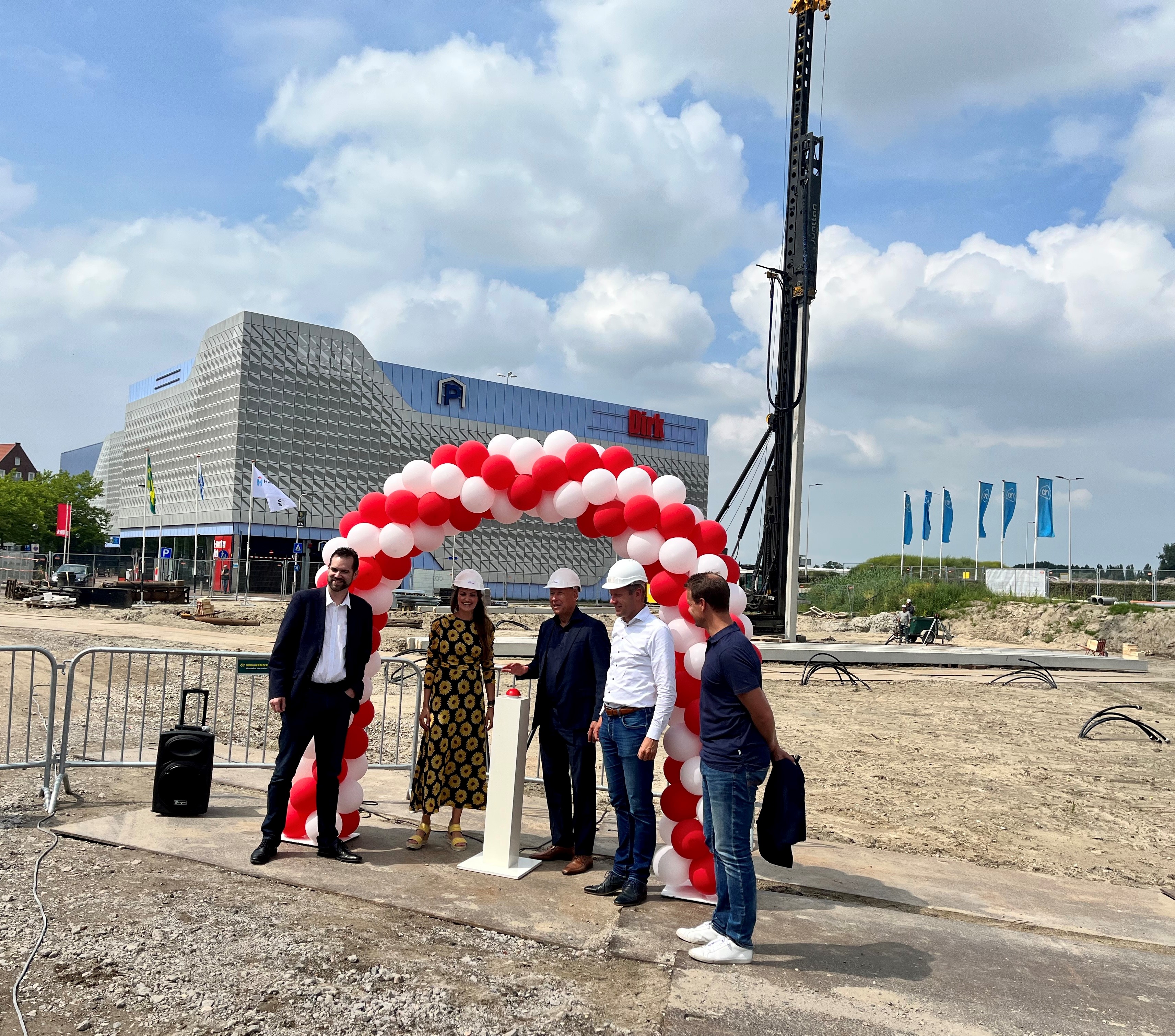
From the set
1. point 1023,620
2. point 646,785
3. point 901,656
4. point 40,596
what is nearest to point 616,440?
point 1023,620

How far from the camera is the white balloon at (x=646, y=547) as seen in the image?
6.11 meters

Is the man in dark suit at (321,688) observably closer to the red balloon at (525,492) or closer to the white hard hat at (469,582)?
the white hard hat at (469,582)

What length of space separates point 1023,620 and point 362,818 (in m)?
40.4

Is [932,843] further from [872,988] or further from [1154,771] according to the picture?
[1154,771]

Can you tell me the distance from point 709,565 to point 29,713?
238 inches

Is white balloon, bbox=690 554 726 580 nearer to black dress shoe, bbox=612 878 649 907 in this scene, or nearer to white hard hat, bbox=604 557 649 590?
white hard hat, bbox=604 557 649 590

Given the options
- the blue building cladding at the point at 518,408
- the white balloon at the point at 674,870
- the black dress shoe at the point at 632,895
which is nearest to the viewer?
the black dress shoe at the point at 632,895

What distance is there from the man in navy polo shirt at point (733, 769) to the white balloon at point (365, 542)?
2.95 metres

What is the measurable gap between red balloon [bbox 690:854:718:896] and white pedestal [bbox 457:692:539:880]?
110cm

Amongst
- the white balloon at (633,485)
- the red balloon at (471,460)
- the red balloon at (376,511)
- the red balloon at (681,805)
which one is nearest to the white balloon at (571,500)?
the white balloon at (633,485)

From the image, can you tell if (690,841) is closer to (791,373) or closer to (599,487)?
(599,487)

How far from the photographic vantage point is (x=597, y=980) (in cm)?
423

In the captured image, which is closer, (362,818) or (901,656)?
(362,818)

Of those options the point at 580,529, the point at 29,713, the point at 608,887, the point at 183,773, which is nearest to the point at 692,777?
the point at 608,887
